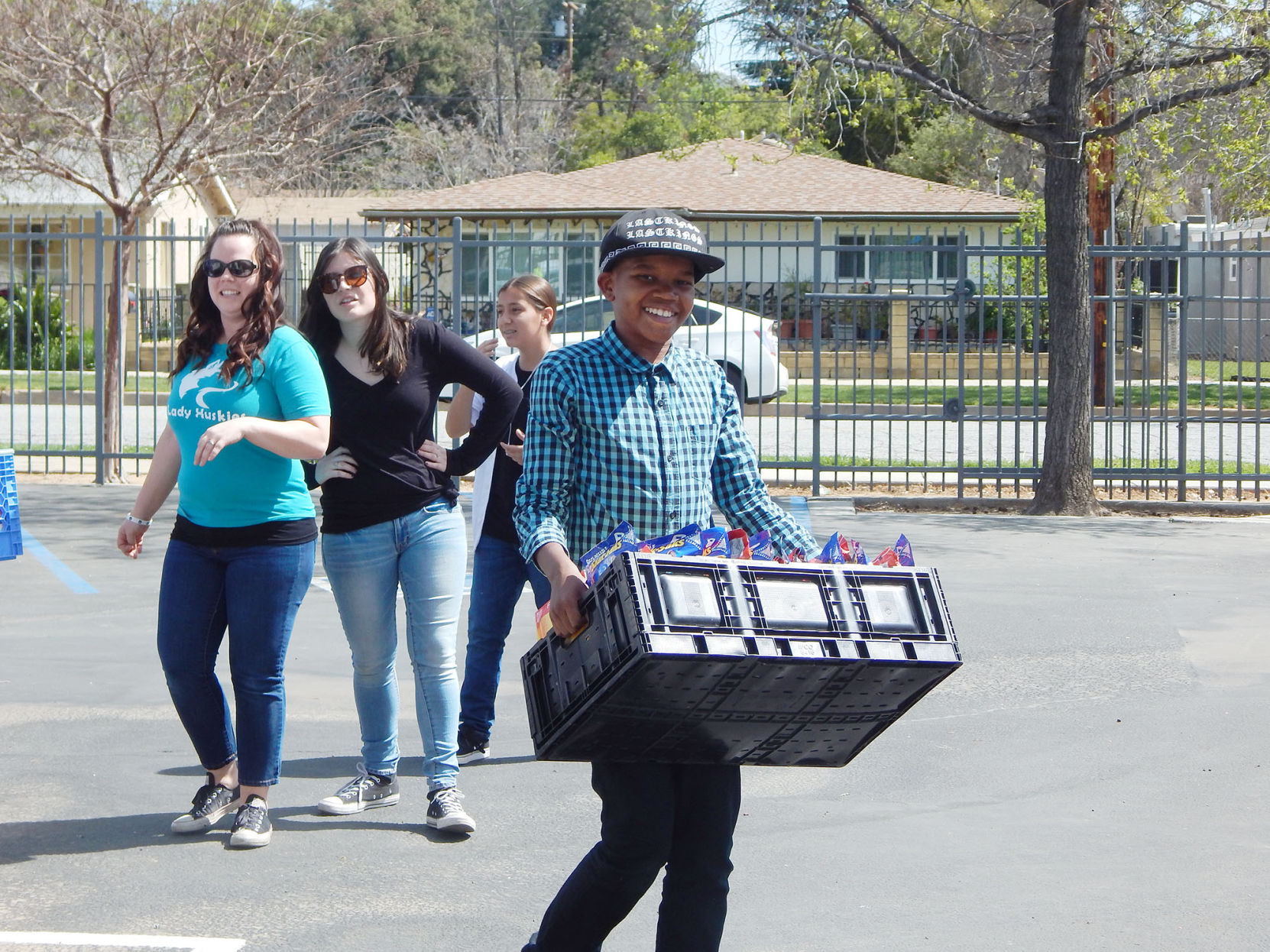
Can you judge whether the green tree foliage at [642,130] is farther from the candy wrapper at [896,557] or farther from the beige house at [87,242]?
the candy wrapper at [896,557]

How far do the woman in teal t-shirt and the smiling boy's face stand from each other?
148 centimetres

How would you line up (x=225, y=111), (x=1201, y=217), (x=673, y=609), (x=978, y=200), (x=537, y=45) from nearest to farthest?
(x=673, y=609) < (x=225, y=111) < (x=978, y=200) < (x=1201, y=217) < (x=537, y=45)

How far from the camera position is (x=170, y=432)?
15.1ft

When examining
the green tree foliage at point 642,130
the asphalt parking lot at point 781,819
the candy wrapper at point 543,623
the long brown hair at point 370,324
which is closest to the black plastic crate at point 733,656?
the candy wrapper at point 543,623

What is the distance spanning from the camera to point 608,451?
318 centimetres

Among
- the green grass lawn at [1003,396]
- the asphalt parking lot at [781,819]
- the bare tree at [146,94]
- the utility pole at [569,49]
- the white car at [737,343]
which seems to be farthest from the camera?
the utility pole at [569,49]

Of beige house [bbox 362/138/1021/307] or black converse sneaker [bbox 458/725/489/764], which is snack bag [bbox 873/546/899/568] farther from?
beige house [bbox 362/138/1021/307]

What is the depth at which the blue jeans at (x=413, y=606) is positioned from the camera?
4.76 meters

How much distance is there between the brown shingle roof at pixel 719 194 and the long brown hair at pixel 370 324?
75.5ft

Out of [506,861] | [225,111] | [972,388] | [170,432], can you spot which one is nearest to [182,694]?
[170,432]

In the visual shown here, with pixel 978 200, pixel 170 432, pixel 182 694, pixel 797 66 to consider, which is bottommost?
pixel 182 694

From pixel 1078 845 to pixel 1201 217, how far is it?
34576 mm

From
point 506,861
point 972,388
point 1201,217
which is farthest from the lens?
point 1201,217

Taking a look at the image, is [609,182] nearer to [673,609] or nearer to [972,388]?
[972,388]
